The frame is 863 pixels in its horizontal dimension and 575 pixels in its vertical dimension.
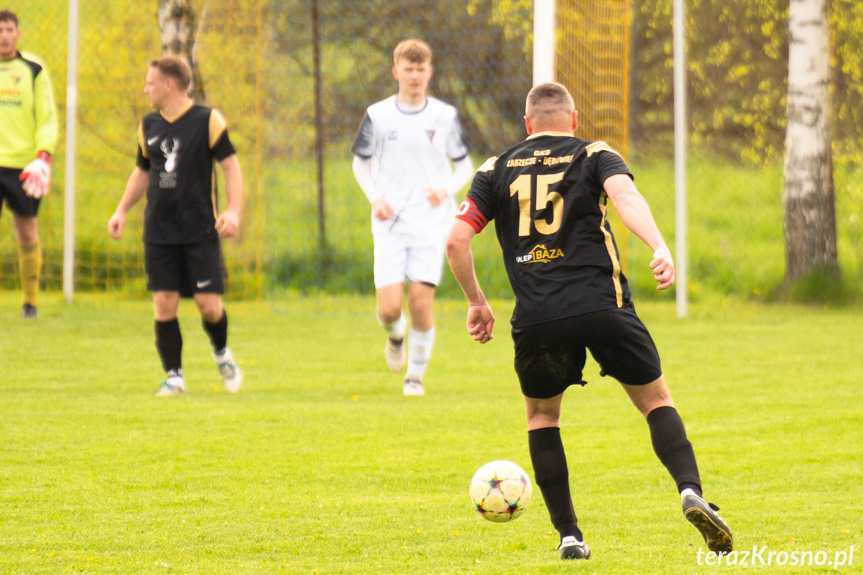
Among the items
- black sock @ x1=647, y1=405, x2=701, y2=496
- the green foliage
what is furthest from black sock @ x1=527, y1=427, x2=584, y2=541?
the green foliage

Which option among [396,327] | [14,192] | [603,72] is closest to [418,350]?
[396,327]

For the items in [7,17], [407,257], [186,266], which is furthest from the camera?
[7,17]

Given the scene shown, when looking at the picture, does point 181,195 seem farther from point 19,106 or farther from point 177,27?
point 177,27

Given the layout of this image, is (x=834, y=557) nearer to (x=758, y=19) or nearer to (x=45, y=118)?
(x=45, y=118)

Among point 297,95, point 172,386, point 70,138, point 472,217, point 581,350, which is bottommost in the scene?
point 172,386

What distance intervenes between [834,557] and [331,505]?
6.54ft

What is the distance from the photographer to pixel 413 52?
7.41 meters

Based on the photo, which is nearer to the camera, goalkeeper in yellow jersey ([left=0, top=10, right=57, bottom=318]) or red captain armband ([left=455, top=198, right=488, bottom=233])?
red captain armband ([left=455, top=198, right=488, bottom=233])

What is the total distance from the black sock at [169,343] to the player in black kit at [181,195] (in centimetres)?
2

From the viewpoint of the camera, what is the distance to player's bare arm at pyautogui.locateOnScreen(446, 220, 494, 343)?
4.11 m

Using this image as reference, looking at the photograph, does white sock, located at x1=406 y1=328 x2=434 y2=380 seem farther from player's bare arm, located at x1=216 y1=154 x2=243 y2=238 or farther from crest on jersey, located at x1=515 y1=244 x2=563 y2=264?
crest on jersey, located at x1=515 y1=244 x2=563 y2=264

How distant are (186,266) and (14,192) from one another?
368 centimetres

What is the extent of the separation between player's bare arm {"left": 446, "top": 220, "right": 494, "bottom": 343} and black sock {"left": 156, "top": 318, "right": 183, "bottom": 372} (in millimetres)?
3682

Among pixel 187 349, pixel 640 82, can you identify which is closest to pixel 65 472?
pixel 187 349
